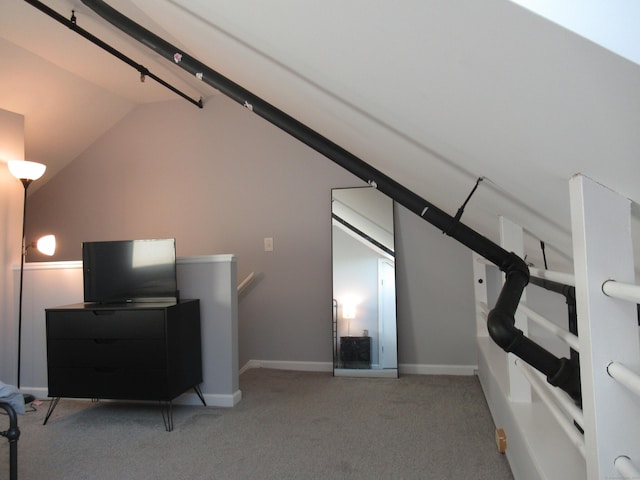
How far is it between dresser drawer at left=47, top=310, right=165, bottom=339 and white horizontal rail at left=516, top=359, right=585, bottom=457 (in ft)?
6.25

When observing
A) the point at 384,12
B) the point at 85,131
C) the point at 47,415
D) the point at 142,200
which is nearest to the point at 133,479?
the point at 47,415

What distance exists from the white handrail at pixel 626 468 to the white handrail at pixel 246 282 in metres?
3.18

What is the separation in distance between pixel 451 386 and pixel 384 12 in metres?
2.98

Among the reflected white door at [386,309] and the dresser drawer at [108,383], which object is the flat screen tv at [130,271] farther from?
the reflected white door at [386,309]

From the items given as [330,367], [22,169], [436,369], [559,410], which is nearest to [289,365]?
[330,367]

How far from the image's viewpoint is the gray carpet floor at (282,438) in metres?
1.95

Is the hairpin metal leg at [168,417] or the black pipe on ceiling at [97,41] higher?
the black pipe on ceiling at [97,41]

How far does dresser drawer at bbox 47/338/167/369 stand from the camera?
8.25ft

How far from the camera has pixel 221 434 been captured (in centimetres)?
237

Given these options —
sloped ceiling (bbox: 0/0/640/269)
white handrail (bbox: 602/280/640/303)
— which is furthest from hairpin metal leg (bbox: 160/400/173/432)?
white handrail (bbox: 602/280/640/303)

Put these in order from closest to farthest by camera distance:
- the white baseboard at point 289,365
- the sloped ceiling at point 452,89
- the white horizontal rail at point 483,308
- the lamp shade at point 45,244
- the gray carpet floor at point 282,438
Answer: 1. the sloped ceiling at point 452,89
2. the gray carpet floor at point 282,438
3. the white horizontal rail at point 483,308
4. the lamp shade at point 45,244
5. the white baseboard at point 289,365

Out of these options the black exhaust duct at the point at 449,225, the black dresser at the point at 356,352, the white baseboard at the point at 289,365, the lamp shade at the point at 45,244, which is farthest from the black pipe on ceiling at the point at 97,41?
the black dresser at the point at 356,352

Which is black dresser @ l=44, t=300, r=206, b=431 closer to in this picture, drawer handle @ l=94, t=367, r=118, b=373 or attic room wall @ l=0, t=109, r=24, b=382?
drawer handle @ l=94, t=367, r=118, b=373

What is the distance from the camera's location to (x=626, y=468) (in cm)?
80
